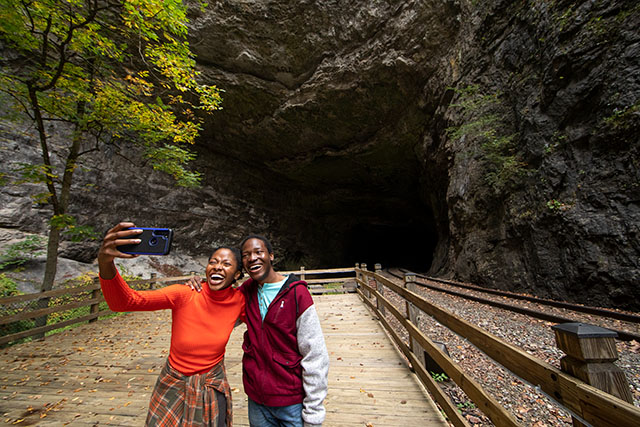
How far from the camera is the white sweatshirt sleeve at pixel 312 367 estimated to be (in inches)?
52.7

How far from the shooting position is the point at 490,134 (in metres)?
9.84

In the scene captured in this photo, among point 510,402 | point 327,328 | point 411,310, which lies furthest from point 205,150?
point 510,402

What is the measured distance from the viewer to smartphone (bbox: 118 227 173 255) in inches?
53.8

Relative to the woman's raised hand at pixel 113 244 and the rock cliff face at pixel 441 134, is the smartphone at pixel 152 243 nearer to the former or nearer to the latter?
the woman's raised hand at pixel 113 244

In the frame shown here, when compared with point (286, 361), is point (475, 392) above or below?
below

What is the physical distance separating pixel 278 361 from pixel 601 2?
11.7 m

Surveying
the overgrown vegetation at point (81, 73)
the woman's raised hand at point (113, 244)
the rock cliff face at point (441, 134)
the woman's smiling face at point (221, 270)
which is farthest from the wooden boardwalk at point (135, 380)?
the rock cliff face at point (441, 134)

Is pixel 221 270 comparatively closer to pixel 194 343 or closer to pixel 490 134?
pixel 194 343

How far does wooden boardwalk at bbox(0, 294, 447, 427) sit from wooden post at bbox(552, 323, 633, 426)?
6.17 feet

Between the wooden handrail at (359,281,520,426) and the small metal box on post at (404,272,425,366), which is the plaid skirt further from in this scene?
the small metal box on post at (404,272,425,366)

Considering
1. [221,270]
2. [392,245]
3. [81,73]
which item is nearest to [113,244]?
[221,270]

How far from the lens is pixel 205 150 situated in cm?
1739

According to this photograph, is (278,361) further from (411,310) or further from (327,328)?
(327,328)

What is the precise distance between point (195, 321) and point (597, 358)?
2.08m
